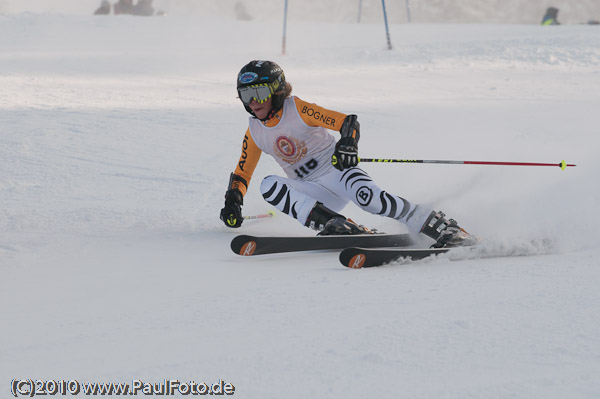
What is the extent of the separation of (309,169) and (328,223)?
0.47m

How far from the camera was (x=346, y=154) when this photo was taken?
3.65m

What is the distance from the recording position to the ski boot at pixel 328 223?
382 centimetres

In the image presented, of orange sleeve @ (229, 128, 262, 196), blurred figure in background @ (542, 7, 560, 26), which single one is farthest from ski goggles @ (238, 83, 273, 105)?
blurred figure in background @ (542, 7, 560, 26)

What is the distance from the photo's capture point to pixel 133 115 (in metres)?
8.05

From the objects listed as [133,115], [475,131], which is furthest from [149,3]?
[475,131]

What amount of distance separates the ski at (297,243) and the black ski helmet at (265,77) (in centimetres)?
78

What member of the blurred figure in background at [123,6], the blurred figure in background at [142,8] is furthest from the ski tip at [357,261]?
the blurred figure in background at [142,8]

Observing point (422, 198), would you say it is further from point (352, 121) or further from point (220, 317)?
point (220, 317)

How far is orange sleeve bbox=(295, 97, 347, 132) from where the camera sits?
12.6 ft

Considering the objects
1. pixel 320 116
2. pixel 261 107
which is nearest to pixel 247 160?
pixel 261 107

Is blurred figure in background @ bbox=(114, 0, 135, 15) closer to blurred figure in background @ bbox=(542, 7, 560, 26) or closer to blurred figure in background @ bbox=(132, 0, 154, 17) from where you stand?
blurred figure in background @ bbox=(132, 0, 154, 17)

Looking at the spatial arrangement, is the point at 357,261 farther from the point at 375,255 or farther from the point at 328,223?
the point at 328,223

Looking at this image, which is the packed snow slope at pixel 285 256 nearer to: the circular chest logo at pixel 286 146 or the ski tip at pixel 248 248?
the ski tip at pixel 248 248

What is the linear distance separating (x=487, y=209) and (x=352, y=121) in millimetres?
1063
